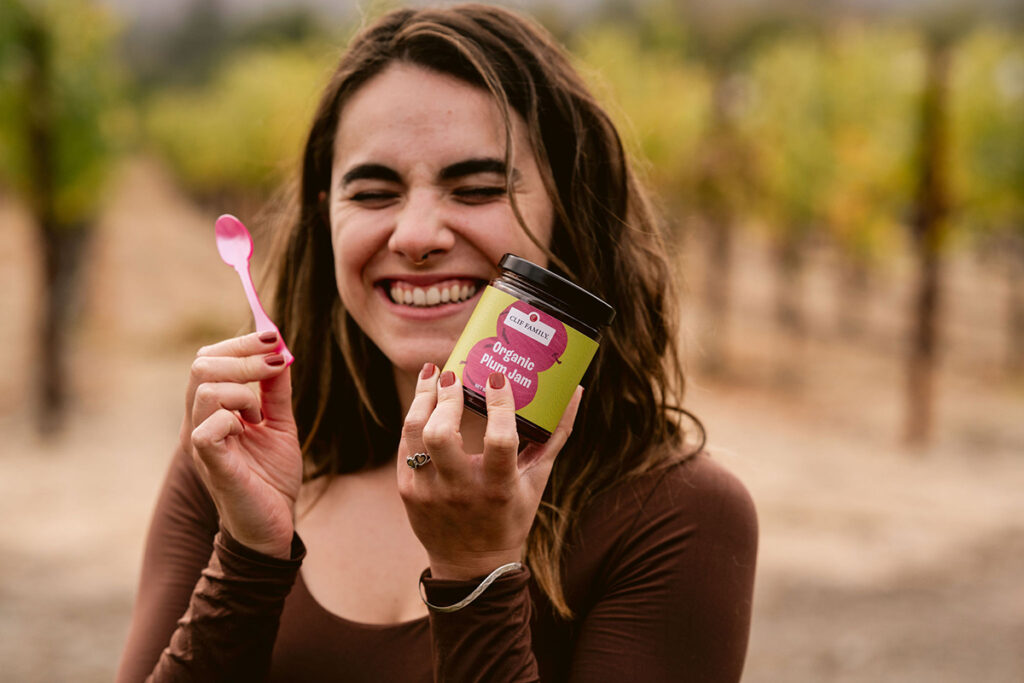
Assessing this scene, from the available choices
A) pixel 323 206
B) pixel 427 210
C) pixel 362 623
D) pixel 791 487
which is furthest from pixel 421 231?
pixel 791 487

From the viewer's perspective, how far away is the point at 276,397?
157 cm

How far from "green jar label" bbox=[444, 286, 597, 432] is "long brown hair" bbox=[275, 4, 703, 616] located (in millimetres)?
260

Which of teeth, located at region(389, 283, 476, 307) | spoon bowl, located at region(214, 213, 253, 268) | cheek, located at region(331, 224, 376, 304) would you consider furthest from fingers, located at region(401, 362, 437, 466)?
spoon bowl, located at region(214, 213, 253, 268)

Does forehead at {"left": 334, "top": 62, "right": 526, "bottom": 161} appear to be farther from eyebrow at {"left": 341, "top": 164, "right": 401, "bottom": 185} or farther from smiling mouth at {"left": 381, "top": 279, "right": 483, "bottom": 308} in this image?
smiling mouth at {"left": 381, "top": 279, "right": 483, "bottom": 308}

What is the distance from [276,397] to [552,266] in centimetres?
55

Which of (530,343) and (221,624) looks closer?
(530,343)

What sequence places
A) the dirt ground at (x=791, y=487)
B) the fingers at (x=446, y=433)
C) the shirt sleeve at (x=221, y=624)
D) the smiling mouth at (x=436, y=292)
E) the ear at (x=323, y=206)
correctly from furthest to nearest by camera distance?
1. the dirt ground at (x=791, y=487)
2. the ear at (x=323, y=206)
3. the smiling mouth at (x=436, y=292)
4. the shirt sleeve at (x=221, y=624)
5. the fingers at (x=446, y=433)

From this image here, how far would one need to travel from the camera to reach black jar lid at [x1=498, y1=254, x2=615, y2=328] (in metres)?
1.38

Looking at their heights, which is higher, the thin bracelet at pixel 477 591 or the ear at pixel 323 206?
the ear at pixel 323 206

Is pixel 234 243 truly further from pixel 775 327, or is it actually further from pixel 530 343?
pixel 775 327

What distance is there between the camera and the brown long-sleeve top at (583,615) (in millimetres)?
1439

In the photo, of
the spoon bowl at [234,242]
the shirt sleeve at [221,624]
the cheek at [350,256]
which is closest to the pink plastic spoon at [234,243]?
the spoon bowl at [234,242]

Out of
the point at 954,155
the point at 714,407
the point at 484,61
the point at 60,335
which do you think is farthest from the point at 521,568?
the point at 954,155

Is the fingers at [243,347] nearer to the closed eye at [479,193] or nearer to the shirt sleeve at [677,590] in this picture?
the closed eye at [479,193]
